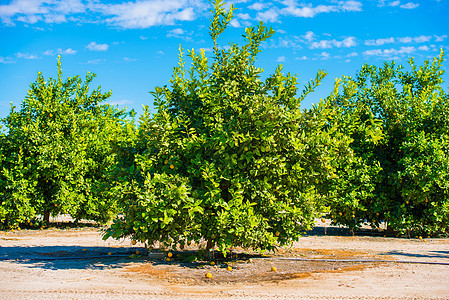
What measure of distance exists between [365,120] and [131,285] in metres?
11.4

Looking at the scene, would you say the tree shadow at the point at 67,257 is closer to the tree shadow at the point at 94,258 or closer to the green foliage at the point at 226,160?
the tree shadow at the point at 94,258

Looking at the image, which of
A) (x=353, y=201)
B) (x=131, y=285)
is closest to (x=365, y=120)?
(x=353, y=201)

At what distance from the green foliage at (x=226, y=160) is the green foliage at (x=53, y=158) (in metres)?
6.00

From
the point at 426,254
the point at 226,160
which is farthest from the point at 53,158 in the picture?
the point at 426,254

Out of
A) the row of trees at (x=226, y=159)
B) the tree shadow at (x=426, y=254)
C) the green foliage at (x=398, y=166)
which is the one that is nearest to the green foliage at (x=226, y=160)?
the row of trees at (x=226, y=159)

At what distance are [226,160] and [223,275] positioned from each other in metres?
2.09

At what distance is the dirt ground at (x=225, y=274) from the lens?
5625 mm

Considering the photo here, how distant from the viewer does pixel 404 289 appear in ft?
19.3

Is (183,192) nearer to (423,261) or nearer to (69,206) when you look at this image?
(423,261)

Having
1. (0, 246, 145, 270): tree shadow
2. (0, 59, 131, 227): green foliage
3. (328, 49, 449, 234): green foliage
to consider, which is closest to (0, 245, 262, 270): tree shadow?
(0, 246, 145, 270): tree shadow

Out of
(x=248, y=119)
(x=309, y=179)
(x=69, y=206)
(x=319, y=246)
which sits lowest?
(x=319, y=246)

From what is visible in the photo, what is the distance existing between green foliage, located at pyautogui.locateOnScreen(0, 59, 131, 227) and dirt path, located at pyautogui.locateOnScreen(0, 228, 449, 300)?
157 inches

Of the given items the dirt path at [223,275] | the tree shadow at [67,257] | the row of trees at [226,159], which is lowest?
the tree shadow at [67,257]

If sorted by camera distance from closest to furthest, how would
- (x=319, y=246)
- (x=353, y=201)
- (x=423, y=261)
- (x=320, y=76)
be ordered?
(x=320, y=76), (x=423, y=261), (x=319, y=246), (x=353, y=201)
